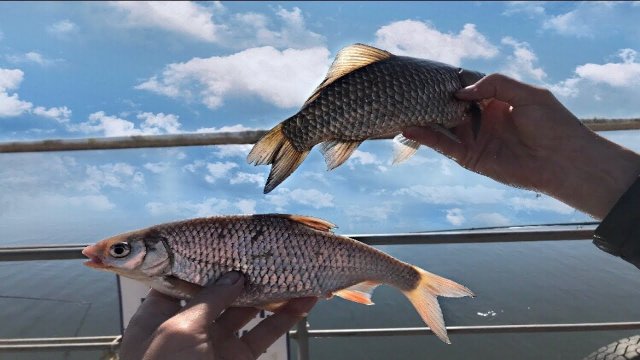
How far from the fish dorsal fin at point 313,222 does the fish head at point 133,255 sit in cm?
35

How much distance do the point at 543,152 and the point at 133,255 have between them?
136 centimetres

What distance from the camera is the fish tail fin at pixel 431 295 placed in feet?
4.95

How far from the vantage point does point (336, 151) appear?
4.62 feet

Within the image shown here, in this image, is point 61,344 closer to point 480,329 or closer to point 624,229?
point 480,329

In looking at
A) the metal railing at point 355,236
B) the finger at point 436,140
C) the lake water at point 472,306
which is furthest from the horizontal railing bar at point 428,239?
→ the lake water at point 472,306

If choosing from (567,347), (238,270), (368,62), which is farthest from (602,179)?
(567,347)

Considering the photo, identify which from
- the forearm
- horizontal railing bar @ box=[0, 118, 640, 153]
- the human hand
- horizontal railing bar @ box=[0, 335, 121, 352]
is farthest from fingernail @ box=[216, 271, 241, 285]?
horizontal railing bar @ box=[0, 335, 121, 352]

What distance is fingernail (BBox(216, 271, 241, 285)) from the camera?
1.29m

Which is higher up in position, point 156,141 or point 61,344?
point 156,141

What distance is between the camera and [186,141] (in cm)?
215

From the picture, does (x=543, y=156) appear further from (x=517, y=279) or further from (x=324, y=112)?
(x=517, y=279)

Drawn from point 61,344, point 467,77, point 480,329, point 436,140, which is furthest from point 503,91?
point 61,344

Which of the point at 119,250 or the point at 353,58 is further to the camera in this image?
the point at 353,58

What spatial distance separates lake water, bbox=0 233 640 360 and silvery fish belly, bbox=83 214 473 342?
10645 mm
